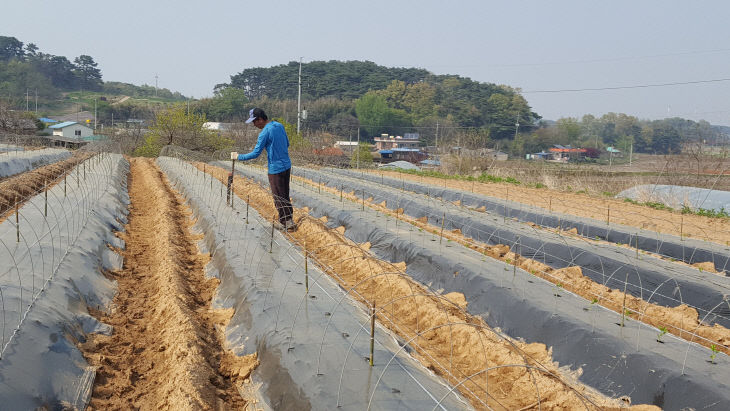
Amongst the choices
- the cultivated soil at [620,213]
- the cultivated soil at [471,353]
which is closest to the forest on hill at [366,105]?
the cultivated soil at [620,213]

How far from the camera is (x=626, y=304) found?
5.95 m

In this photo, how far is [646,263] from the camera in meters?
6.92

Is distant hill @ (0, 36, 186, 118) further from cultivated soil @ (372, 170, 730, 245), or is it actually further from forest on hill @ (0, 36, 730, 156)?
cultivated soil @ (372, 170, 730, 245)

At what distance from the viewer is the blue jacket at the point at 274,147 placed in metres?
7.41

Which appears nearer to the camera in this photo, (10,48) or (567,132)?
(567,132)

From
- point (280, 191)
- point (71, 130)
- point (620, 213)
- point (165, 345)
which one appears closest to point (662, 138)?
point (620, 213)

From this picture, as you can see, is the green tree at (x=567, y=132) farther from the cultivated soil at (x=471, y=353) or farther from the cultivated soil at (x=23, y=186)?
Answer: the cultivated soil at (x=471, y=353)

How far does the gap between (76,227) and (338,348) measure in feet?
15.5

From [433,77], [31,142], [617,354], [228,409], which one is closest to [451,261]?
[617,354]

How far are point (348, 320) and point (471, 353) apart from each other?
1.15m

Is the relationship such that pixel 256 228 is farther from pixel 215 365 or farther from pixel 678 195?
pixel 678 195

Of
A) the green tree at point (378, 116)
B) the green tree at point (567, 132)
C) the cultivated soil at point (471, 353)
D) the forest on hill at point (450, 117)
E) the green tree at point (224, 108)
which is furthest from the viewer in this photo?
the green tree at point (224, 108)

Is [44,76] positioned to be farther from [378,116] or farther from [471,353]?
[471,353]

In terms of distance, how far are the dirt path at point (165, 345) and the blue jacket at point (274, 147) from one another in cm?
155
